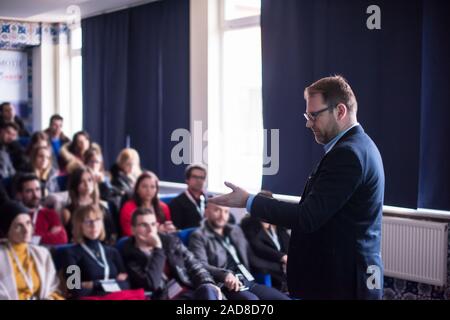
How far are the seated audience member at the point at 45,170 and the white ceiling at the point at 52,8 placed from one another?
473 mm

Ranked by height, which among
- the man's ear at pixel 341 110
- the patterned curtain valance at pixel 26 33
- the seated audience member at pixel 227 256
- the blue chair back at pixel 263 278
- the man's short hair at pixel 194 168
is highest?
the patterned curtain valance at pixel 26 33

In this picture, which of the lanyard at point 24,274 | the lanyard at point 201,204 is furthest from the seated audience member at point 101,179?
the lanyard at point 201,204

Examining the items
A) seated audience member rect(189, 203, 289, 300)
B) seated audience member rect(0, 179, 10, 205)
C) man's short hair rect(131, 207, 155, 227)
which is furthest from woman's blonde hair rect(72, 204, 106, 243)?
seated audience member rect(189, 203, 289, 300)

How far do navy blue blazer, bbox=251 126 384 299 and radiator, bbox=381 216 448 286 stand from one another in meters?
0.56

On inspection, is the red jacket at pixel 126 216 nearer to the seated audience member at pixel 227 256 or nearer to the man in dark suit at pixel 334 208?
the seated audience member at pixel 227 256

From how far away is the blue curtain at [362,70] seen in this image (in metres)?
1.63

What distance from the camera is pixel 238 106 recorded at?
1810 millimetres

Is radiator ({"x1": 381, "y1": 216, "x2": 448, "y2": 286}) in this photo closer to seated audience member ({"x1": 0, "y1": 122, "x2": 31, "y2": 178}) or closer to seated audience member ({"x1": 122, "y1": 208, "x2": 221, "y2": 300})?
seated audience member ({"x1": 122, "y1": 208, "x2": 221, "y2": 300})

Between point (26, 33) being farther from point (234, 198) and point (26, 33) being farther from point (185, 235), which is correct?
point (185, 235)

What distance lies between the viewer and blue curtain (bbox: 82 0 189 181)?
1684 mm

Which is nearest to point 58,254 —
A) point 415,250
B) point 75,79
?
point 75,79

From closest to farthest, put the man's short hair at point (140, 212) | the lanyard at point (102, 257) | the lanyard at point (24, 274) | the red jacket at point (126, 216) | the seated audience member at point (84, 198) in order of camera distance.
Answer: the lanyard at point (24, 274), the lanyard at point (102, 257), the man's short hair at point (140, 212), the seated audience member at point (84, 198), the red jacket at point (126, 216)

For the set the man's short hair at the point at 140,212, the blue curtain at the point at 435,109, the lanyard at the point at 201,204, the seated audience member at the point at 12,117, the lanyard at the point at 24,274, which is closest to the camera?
the seated audience member at the point at 12,117
